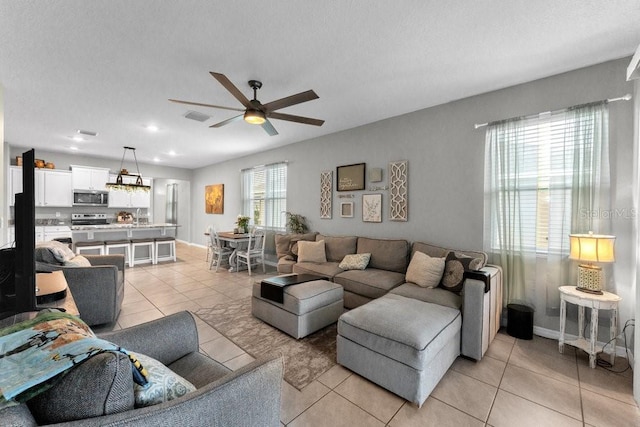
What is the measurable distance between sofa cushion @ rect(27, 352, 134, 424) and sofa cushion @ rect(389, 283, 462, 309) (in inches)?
96.9

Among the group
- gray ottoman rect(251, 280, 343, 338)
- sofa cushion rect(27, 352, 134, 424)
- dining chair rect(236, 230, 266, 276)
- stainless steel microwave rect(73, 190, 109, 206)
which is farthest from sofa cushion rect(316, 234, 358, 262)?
stainless steel microwave rect(73, 190, 109, 206)

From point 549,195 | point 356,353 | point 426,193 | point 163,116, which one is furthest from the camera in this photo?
point 163,116

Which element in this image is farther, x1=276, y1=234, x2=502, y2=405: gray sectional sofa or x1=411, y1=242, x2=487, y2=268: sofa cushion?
x1=411, y1=242, x2=487, y2=268: sofa cushion

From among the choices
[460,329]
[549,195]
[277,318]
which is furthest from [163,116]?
[549,195]

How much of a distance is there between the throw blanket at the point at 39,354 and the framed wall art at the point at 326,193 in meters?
4.17

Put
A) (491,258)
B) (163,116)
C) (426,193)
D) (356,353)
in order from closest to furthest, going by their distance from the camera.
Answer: (356,353) < (491,258) < (426,193) < (163,116)

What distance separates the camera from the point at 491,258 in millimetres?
3135

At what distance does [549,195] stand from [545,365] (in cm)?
167

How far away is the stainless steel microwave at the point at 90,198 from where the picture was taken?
668 cm

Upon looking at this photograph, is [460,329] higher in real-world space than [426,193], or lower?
lower

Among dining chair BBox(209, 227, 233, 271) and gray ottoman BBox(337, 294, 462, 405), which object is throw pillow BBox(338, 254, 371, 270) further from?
dining chair BBox(209, 227, 233, 271)

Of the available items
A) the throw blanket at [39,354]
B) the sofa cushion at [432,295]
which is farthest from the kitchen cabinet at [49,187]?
the sofa cushion at [432,295]

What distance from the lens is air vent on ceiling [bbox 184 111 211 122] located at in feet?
12.8

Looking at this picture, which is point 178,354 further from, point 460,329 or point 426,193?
point 426,193
